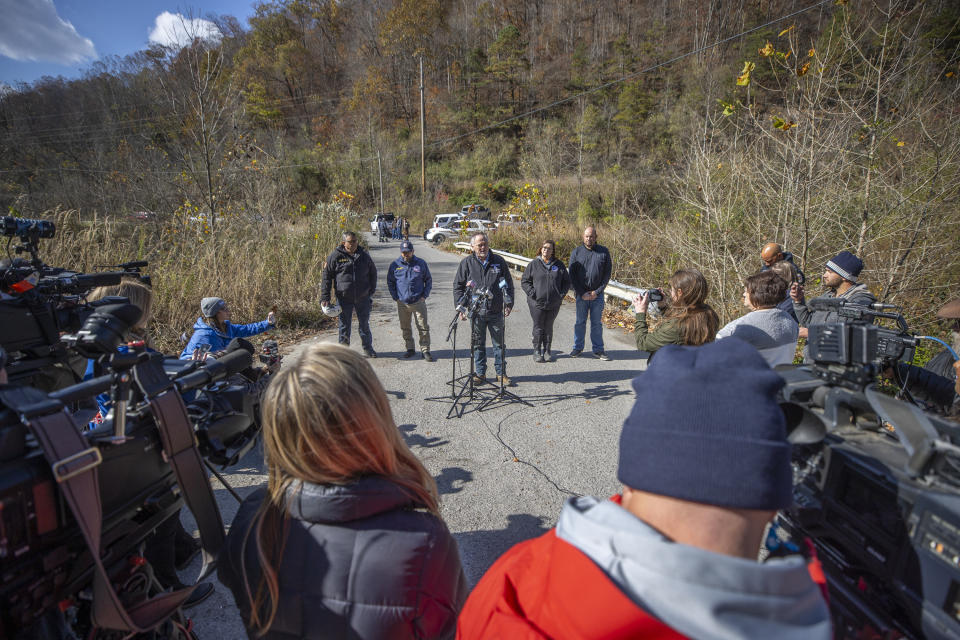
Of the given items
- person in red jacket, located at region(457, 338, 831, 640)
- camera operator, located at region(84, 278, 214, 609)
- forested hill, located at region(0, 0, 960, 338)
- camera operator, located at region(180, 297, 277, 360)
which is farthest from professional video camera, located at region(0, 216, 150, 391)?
forested hill, located at region(0, 0, 960, 338)

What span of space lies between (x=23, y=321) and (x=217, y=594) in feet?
6.67

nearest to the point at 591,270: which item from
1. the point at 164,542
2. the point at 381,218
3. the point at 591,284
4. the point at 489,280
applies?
the point at 591,284

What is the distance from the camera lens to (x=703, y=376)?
32.7 inches

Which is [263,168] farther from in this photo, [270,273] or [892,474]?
[892,474]

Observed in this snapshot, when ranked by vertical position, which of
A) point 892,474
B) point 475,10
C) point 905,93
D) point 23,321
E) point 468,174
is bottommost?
point 892,474

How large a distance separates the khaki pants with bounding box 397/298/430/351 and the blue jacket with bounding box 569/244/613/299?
7.55ft

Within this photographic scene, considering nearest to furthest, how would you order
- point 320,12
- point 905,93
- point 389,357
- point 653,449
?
1. point 653,449
2. point 905,93
3. point 389,357
4. point 320,12

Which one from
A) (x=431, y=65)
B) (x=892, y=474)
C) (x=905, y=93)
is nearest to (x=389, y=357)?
(x=892, y=474)

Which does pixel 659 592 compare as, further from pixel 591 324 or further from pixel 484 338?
pixel 591 324

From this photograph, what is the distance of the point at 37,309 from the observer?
2.60 m

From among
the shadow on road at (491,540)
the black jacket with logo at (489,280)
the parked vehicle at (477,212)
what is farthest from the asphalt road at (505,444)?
the parked vehicle at (477,212)

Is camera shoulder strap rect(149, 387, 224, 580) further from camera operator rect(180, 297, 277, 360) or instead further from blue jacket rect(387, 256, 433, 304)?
blue jacket rect(387, 256, 433, 304)

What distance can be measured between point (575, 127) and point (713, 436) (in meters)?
35.9

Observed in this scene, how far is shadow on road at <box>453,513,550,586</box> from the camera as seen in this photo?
255cm
